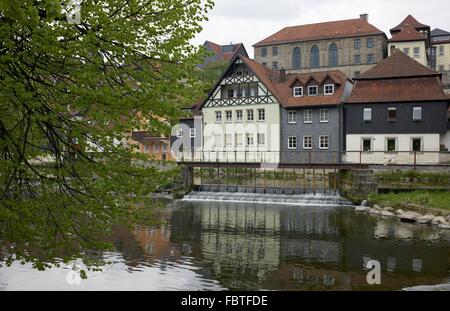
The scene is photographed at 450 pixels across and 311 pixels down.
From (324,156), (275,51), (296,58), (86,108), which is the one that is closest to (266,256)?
(86,108)

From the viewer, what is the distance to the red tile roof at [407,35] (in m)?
61.6

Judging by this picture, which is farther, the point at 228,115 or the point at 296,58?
the point at 296,58

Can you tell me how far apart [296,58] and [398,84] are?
37.8 metres

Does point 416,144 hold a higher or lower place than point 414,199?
higher

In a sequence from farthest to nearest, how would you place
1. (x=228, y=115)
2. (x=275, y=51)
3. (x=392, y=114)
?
(x=275, y=51)
(x=228, y=115)
(x=392, y=114)

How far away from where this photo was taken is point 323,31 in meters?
73.0

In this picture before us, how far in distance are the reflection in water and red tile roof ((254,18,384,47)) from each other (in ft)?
168

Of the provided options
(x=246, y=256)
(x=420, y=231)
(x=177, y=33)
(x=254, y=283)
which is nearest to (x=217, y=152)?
(x=420, y=231)

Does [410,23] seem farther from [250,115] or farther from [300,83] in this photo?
[250,115]

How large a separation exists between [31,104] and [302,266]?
10.7 m

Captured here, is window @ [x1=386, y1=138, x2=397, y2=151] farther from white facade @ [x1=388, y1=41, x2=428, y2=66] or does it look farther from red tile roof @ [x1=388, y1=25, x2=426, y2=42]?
red tile roof @ [x1=388, y1=25, x2=426, y2=42]

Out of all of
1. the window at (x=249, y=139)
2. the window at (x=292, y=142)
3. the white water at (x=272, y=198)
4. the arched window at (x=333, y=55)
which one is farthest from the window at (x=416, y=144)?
the arched window at (x=333, y=55)

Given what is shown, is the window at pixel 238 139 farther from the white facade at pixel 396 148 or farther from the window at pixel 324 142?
the white facade at pixel 396 148
